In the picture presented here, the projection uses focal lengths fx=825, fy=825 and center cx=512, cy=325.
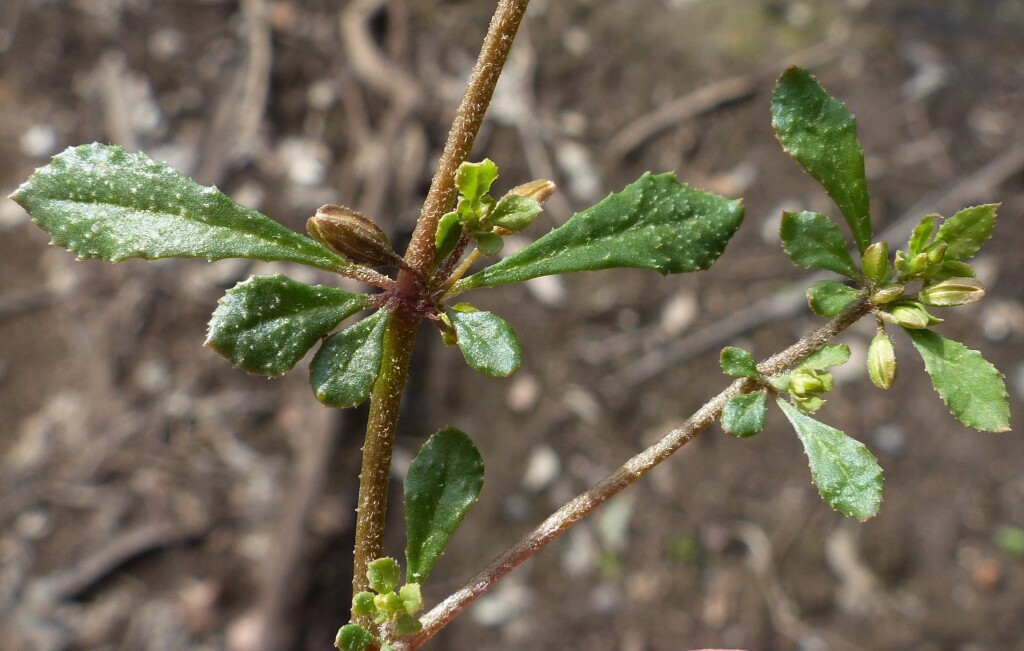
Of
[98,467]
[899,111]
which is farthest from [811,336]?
[899,111]

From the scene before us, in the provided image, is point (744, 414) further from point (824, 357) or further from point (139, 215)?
point (139, 215)

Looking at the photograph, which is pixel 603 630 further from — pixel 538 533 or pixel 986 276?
pixel 538 533

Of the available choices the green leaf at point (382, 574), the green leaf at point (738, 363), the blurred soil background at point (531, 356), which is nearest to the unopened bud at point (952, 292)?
the green leaf at point (738, 363)

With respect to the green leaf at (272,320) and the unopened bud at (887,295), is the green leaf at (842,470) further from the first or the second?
the green leaf at (272,320)

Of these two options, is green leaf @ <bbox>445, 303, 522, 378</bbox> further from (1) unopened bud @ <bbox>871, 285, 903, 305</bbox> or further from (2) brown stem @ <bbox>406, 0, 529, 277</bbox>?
(1) unopened bud @ <bbox>871, 285, 903, 305</bbox>

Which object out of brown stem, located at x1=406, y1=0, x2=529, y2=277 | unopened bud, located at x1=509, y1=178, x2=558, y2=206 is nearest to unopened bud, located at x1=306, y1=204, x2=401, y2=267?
brown stem, located at x1=406, y1=0, x2=529, y2=277
